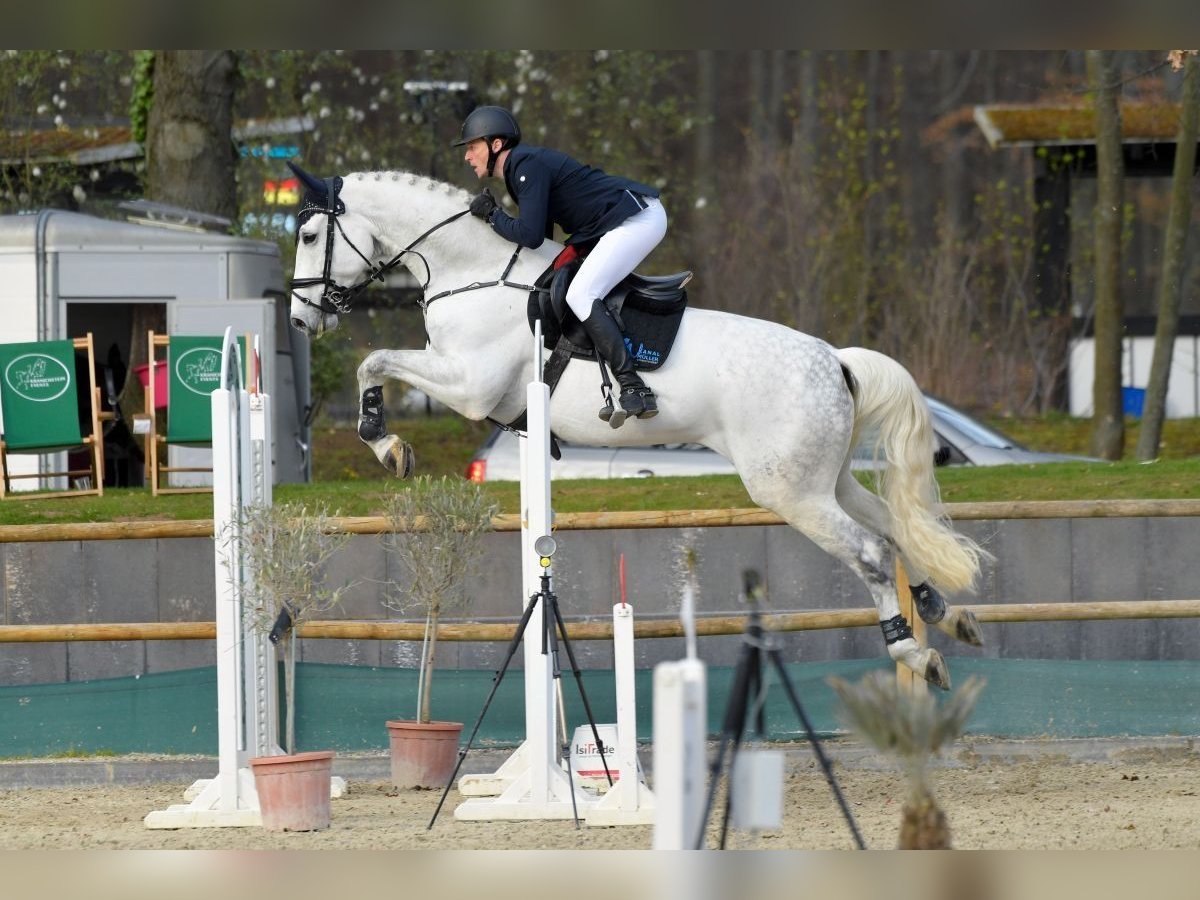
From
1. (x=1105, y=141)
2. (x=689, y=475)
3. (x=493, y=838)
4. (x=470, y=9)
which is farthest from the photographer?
(x=1105, y=141)

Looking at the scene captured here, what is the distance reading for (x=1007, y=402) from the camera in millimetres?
17672

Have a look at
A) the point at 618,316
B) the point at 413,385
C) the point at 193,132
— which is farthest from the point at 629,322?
the point at 193,132

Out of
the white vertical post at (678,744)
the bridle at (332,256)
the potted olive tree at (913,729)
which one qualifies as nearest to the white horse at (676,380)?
the bridle at (332,256)

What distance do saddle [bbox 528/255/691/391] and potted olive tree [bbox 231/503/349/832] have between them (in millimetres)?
1050

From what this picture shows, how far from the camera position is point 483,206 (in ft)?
20.6

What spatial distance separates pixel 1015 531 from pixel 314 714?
136 inches

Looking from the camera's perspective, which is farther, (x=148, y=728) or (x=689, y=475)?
(x=689, y=475)

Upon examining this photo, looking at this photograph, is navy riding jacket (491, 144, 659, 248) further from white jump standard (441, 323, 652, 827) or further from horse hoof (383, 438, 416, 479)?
horse hoof (383, 438, 416, 479)

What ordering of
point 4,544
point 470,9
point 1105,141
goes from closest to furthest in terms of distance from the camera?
1. point 470,9
2. point 4,544
3. point 1105,141

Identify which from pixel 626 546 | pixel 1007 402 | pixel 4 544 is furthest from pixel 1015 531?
pixel 1007 402

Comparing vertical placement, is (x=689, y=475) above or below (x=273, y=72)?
below

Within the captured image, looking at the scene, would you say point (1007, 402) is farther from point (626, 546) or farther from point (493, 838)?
point (493, 838)

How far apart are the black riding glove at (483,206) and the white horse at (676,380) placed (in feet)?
0.13

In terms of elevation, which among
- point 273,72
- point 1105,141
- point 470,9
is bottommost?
point 470,9
